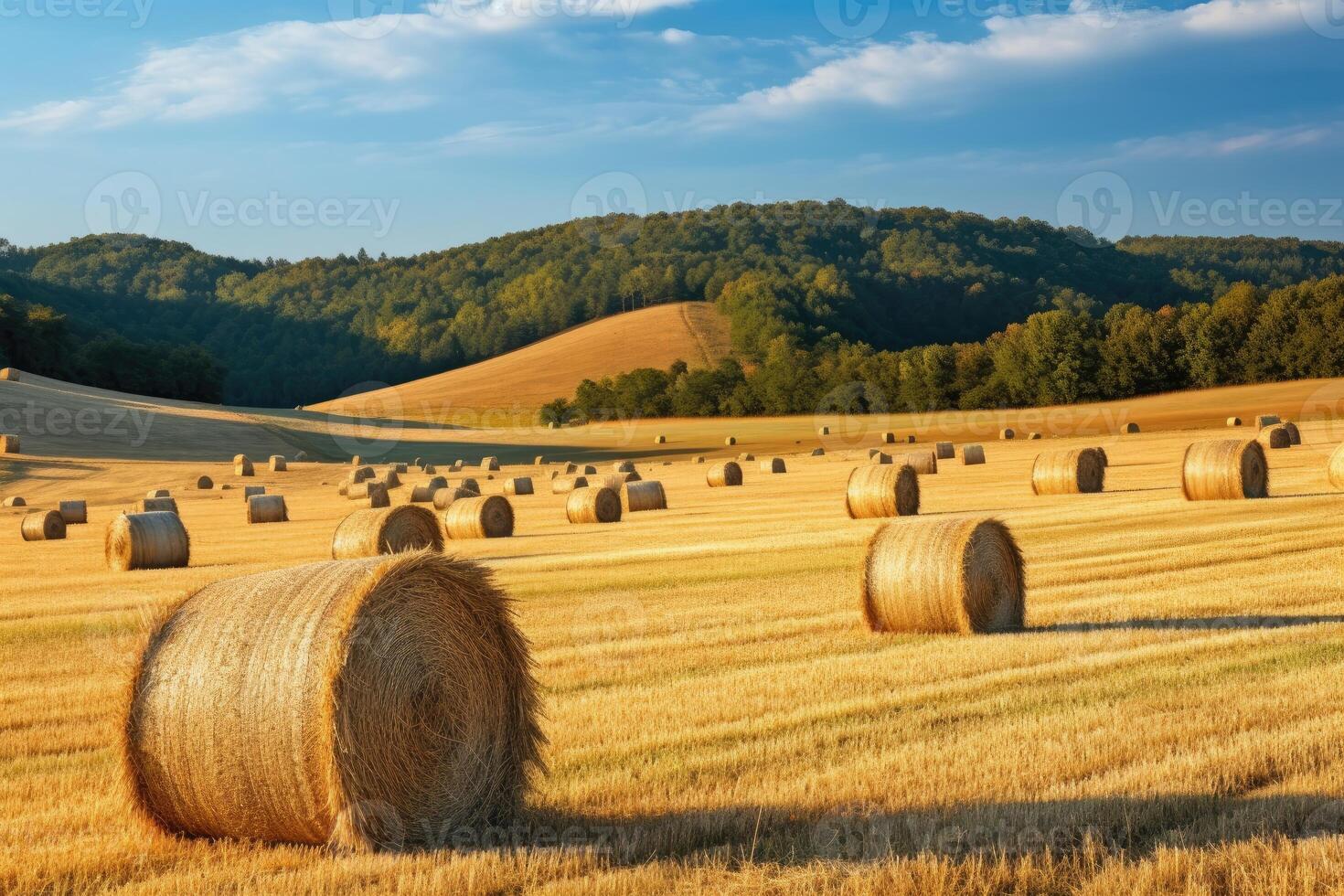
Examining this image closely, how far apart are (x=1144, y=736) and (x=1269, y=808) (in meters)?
1.45

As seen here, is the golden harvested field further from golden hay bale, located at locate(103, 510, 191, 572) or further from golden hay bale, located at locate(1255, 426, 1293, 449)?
golden hay bale, located at locate(1255, 426, 1293, 449)

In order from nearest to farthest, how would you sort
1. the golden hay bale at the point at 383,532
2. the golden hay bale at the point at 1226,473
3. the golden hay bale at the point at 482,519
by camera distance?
1. the golden hay bale at the point at 383,532
2. the golden hay bale at the point at 1226,473
3. the golden hay bale at the point at 482,519

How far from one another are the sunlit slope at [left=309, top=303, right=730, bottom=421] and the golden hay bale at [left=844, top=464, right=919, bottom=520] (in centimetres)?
7190

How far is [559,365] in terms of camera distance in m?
109

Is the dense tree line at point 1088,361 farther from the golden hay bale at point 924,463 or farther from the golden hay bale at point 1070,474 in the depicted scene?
the golden hay bale at point 1070,474

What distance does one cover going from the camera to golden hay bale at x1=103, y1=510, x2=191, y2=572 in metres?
21.3

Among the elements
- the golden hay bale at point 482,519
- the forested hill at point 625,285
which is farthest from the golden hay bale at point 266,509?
the forested hill at point 625,285

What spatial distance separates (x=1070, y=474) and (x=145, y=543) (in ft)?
57.8

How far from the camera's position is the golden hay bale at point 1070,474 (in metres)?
28.9

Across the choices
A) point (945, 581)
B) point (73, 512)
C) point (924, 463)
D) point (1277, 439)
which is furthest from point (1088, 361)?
point (945, 581)

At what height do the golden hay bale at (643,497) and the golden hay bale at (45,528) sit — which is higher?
the golden hay bale at (45,528)

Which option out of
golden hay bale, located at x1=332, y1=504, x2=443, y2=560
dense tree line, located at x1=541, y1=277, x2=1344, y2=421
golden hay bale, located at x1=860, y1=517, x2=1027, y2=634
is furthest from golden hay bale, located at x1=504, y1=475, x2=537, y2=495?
dense tree line, located at x1=541, y1=277, x2=1344, y2=421

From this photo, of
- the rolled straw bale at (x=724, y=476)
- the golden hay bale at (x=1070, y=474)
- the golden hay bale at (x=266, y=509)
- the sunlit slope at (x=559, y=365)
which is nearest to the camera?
the golden hay bale at (x=1070, y=474)

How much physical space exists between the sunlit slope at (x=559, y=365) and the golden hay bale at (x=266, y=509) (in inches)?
2488
